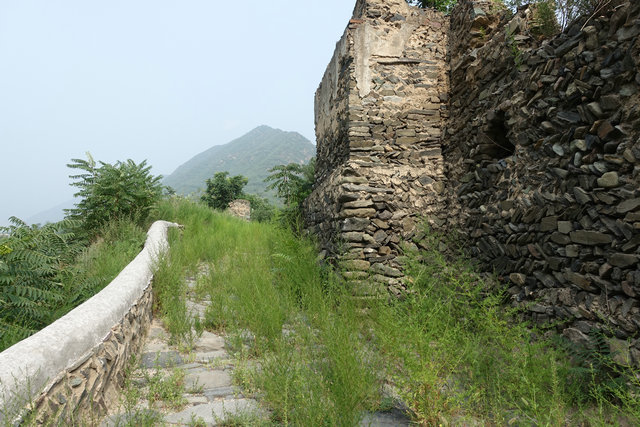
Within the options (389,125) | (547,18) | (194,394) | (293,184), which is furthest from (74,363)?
(293,184)

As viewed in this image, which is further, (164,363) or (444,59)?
(444,59)

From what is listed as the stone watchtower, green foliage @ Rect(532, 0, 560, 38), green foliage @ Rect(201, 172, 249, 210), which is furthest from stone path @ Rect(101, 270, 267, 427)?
green foliage @ Rect(201, 172, 249, 210)

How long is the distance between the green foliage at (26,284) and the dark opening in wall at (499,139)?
14.9 ft

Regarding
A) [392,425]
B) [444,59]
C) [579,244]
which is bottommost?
[392,425]

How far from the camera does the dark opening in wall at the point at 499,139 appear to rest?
4.14m

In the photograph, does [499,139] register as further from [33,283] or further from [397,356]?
[33,283]

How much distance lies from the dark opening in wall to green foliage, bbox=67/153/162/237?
632cm

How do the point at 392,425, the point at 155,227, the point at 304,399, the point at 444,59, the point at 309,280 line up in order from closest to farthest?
the point at 304,399 → the point at 392,425 → the point at 309,280 → the point at 444,59 → the point at 155,227

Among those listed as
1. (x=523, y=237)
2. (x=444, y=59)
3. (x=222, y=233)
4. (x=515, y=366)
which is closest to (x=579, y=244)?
(x=523, y=237)

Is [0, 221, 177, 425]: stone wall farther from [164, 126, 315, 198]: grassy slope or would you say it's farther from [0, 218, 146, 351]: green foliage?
[164, 126, 315, 198]: grassy slope

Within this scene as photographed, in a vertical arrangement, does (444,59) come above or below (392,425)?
above

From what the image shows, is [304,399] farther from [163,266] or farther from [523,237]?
[163,266]

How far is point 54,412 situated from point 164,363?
4.31 feet

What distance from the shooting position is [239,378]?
2.79 meters
